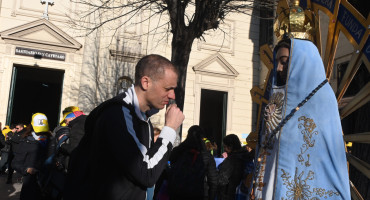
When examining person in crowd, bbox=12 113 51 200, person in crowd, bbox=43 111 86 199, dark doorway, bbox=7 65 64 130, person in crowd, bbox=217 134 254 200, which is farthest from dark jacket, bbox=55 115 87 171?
dark doorway, bbox=7 65 64 130

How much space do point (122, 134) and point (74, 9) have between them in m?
13.2

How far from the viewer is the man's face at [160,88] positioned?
205cm

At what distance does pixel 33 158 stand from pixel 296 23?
4299 millimetres

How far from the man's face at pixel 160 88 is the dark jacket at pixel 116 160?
0.20 meters

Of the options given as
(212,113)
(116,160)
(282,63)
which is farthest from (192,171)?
(212,113)

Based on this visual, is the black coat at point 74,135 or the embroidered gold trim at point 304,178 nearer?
the embroidered gold trim at point 304,178

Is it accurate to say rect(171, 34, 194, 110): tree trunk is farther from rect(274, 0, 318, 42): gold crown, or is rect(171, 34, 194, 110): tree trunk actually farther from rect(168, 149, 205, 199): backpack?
rect(274, 0, 318, 42): gold crown

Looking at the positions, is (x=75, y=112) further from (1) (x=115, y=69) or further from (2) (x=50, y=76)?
(2) (x=50, y=76)

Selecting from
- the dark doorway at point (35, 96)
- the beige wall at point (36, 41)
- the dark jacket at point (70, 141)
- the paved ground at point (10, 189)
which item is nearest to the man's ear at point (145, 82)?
the dark jacket at point (70, 141)

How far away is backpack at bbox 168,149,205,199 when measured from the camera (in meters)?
3.99

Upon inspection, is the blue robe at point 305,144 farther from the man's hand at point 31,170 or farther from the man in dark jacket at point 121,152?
the man's hand at point 31,170

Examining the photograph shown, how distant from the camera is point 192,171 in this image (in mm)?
4039

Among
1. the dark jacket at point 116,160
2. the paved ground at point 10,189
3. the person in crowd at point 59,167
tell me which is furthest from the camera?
the paved ground at point 10,189

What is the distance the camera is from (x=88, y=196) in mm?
1787
